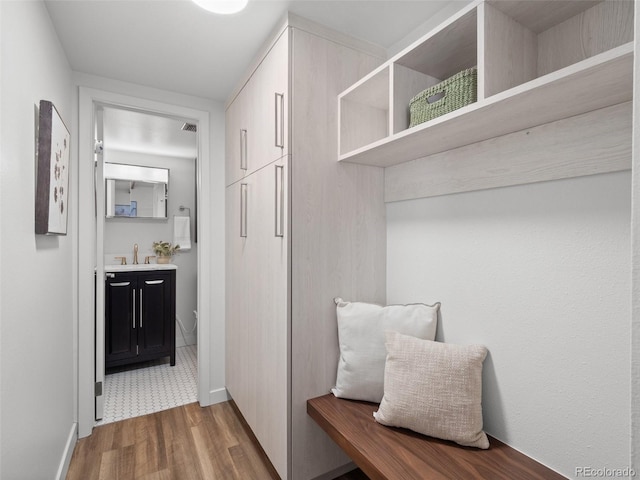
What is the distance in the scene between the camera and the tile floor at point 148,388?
248 centimetres

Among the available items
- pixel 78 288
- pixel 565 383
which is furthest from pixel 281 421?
pixel 78 288

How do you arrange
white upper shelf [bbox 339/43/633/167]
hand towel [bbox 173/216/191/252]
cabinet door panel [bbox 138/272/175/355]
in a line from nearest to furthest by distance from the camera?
white upper shelf [bbox 339/43/633/167], cabinet door panel [bbox 138/272/175/355], hand towel [bbox 173/216/191/252]

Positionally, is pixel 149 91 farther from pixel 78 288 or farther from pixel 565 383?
pixel 565 383

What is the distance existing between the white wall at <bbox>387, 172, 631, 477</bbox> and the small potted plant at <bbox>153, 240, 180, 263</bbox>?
10.8ft

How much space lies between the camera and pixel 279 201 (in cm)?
159

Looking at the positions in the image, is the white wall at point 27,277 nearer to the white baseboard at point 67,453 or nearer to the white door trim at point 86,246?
the white baseboard at point 67,453

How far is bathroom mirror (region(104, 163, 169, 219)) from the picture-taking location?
3678 mm

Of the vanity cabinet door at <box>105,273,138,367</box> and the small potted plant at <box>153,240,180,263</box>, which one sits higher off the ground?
the small potted plant at <box>153,240,180,263</box>

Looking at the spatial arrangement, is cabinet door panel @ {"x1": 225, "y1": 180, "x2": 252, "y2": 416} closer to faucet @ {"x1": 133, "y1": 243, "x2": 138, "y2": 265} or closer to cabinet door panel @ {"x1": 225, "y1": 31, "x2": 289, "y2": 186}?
cabinet door panel @ {"x1": 225, "y1": 31, "x2": 289, "y2": 186}

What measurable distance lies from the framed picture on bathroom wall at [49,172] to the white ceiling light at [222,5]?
771 millimetres

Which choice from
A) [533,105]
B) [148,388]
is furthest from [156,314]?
[533,105]

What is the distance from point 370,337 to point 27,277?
1372mm

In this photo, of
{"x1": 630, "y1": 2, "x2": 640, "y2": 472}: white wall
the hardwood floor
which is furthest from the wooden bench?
{"x1": 630, "y1": 2, "x2": 640, "y2": 472}: white wall

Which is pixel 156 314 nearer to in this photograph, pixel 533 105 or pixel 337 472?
pixel 337 472
